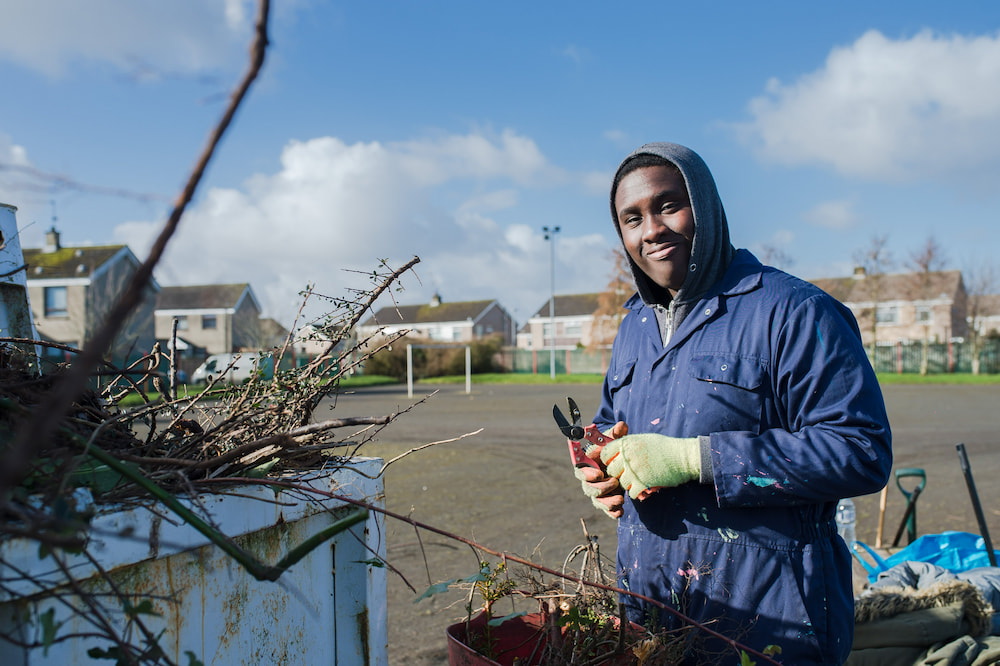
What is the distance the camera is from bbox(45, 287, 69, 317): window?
105ft

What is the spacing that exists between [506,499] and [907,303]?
4492cm

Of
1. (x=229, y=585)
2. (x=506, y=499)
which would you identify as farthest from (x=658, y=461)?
(x=506, y=499)

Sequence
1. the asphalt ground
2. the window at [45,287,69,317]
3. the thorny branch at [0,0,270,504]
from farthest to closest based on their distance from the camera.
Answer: the window at [45,287,69,317] → the asphalt ground → the thorny branch at [0,0,270,504]

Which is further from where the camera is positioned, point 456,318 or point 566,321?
point 456,318

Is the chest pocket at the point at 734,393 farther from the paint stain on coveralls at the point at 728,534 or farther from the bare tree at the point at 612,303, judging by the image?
the bare tree at the point at 612,303

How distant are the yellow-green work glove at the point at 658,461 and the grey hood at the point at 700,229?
501mm

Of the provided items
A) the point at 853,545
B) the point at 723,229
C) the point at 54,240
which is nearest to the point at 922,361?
the point at 853,545

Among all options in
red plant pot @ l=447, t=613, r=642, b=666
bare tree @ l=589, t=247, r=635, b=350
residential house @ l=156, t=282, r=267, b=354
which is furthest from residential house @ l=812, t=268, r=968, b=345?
red plant pot @ l=447, t=613, r=642, b=666

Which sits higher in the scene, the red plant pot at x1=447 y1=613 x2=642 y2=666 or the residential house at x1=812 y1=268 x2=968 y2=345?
the residential house at x1=812 y1=268 x2=968 y2=345

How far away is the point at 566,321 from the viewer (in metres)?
59.6

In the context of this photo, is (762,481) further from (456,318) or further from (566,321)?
(456,318)

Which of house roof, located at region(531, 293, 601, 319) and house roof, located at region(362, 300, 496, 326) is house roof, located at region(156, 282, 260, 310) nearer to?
house roof, located at region(362, 300, 496, 326)

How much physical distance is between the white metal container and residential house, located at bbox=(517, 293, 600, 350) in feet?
186

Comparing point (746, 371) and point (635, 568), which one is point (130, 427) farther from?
point (746, 371)
